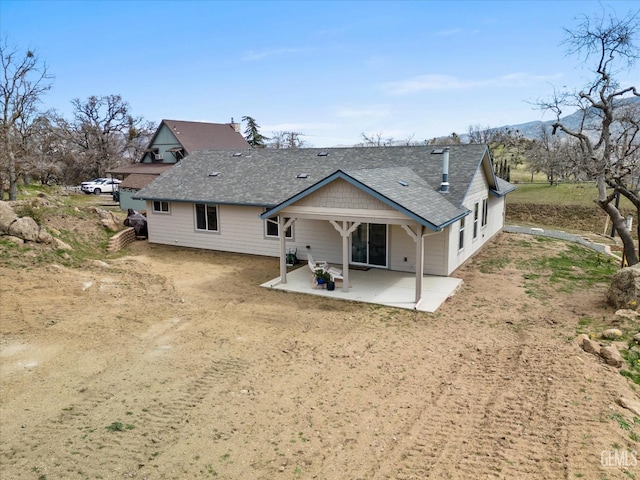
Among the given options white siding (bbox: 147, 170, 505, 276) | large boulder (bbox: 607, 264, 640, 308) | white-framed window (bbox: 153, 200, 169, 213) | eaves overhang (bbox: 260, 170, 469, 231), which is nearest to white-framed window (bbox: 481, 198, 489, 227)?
white siding (bbox: 147, 170, 505, 276)

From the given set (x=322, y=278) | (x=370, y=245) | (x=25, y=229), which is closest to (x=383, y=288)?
(x=322, y=278)

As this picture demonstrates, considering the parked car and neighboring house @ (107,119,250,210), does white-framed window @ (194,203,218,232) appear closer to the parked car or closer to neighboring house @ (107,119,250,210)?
neighboring house @ (107,119,250,210)

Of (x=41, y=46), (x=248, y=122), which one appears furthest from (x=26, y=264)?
(x=248, y=122)

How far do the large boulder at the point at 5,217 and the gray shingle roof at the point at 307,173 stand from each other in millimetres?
5191

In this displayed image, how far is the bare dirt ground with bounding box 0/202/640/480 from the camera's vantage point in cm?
545

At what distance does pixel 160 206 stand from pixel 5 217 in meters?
6.02

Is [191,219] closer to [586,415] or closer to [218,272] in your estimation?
[218,272]

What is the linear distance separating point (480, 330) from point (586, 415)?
12.6 ft

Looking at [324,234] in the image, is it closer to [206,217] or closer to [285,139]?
[206,217]

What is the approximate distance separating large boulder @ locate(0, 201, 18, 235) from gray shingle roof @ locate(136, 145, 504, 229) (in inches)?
204

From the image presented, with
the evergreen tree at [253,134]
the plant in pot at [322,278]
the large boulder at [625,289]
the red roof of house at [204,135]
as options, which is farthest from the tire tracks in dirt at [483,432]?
the evergreen tree at [253,134]

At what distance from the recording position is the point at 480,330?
9.88 metres

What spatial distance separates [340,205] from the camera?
12.4m

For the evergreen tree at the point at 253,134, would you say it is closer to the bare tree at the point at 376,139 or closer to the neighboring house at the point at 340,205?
the bare tree at the point at 376,139
